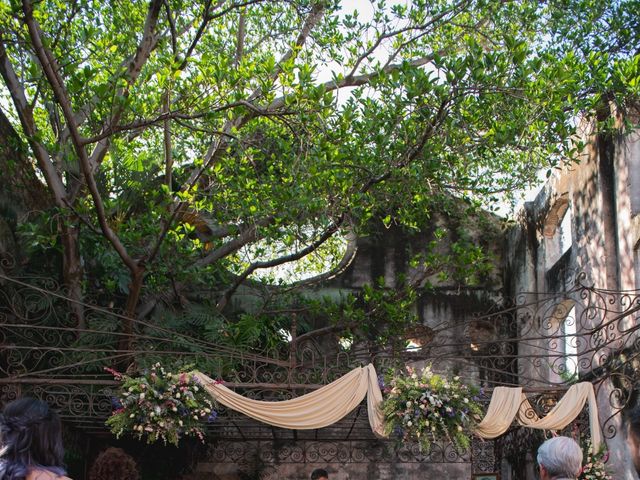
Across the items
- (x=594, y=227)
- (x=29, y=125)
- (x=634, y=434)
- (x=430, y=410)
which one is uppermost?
(x=29, y=125)

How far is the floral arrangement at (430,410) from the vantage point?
9.70m

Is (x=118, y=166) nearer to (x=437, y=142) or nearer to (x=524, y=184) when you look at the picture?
(x=437, y=142)

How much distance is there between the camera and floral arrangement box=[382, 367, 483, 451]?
9703 millimetres

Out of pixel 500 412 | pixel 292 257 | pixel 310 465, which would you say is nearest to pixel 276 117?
pixel 292 257

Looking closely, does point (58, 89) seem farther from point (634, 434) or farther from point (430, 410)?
point (634, 434)

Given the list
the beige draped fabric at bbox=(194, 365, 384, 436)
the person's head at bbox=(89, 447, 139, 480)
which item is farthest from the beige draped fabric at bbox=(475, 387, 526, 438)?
the person's head at bbox=(89, 447, 139, 480)

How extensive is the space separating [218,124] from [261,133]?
2.70 feet

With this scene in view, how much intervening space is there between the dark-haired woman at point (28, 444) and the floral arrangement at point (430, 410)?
21.6 feet

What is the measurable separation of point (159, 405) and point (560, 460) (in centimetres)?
633

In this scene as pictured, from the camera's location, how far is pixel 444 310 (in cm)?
1675

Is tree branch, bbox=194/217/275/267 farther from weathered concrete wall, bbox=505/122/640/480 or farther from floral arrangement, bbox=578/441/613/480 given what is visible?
floral arrangement, bbox=578/441/613/480

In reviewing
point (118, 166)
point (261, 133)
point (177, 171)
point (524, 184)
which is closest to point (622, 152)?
point (524, 184)

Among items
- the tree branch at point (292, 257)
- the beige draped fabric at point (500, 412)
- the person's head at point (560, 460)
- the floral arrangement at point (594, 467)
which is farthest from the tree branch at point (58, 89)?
the person's head at point (560, 460)

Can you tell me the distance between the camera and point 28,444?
3.44 metres
